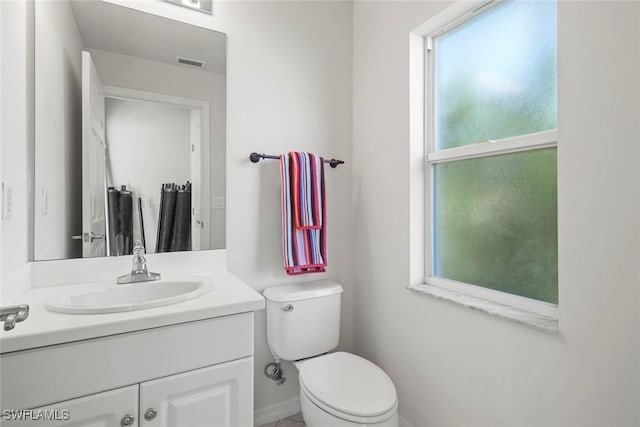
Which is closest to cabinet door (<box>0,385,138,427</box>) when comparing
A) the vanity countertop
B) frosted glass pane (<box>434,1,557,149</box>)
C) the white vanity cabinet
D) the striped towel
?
the white vanity cabinet

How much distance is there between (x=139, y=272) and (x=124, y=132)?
60cm

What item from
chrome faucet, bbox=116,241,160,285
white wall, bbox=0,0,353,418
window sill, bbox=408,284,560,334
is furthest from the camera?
white wall, bbox=0,0,353,418

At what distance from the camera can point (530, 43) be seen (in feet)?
3.79

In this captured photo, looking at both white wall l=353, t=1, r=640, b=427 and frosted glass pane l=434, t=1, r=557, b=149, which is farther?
frosted glass pane l=434, t=1, r=557, b=149

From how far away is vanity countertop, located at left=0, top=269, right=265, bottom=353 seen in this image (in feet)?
2.47

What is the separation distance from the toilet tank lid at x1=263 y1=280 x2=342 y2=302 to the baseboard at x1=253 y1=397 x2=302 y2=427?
2.01 feet

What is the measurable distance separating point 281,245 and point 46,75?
1183 mm

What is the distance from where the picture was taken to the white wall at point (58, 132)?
A: 3.81 ft

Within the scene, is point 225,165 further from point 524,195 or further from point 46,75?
point 524,195

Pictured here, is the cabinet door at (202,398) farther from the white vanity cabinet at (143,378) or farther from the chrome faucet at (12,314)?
the chrome faucet at (12,314)

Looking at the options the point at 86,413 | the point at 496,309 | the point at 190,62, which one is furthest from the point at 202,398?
the point at 190,62

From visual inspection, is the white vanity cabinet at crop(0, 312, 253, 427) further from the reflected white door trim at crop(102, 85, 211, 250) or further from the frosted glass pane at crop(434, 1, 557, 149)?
the frosted glass pane at crop(434, 1, 557, 149)

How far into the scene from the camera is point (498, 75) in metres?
1.27

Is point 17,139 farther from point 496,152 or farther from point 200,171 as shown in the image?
point 496,152
